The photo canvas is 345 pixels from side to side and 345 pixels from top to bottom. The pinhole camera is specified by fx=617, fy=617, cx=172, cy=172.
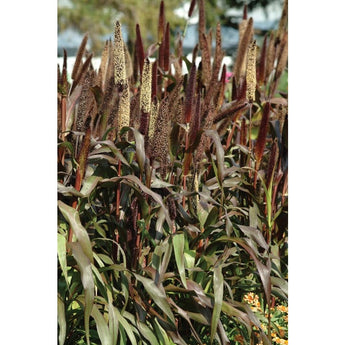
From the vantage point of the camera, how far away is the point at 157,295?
1.66 m

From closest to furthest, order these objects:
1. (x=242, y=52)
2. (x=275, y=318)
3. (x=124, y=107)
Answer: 1. (x=124, y=107)
2. (x=275, y=318)
3. (x=242, y=52)

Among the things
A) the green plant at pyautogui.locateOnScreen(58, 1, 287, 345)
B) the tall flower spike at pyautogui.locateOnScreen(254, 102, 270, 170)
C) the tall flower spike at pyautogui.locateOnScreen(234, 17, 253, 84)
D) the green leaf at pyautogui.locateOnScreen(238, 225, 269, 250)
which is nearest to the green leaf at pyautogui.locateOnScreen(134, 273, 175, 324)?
the green plant at pyautogui.locateOnScreen(58, 1, 287, 345)

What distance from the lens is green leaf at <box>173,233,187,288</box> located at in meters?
1.70

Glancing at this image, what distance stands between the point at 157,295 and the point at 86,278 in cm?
23

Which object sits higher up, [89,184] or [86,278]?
[89,184]

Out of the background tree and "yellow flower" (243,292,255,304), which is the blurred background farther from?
"yellow flower" (243,292,255,304)

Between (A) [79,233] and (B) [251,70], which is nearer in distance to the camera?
(A) [79,233]

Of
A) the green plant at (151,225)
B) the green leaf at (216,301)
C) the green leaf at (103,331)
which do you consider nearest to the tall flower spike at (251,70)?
the green plant at (151,225)

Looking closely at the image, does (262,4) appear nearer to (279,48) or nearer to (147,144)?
(279,48)

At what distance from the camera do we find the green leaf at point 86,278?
1.51 meters

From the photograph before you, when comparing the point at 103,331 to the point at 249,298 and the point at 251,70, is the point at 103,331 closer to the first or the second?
the point at 249,298

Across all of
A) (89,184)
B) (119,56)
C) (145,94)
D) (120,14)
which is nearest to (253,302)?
(89,184)
